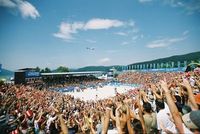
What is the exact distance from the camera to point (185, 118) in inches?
82.4

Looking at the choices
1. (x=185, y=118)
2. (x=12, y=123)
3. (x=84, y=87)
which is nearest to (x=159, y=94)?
(x=185, y=118)

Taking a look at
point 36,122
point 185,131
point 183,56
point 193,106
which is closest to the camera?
point 185,131

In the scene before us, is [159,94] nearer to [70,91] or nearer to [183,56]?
[70,91]

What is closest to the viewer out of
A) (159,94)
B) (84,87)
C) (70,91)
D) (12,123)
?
(159,94)

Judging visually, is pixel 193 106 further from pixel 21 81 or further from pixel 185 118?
pixel 21 81

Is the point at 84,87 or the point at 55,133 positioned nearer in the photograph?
the point at 55,133

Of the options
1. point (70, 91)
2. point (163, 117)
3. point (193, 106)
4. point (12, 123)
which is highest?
point (193, 106)

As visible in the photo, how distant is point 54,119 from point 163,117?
3.50 meters

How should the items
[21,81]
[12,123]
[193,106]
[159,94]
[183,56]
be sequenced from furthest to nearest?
[183,56] < [21,81] < [12,123] < [159,94] < [193,106]

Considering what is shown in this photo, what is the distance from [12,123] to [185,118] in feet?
19.6

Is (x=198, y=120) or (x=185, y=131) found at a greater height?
(x=198, y=120)

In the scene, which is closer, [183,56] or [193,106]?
[193,106]

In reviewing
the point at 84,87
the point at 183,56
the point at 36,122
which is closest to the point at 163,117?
A: the point at 36,122

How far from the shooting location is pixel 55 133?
554 centimetres
